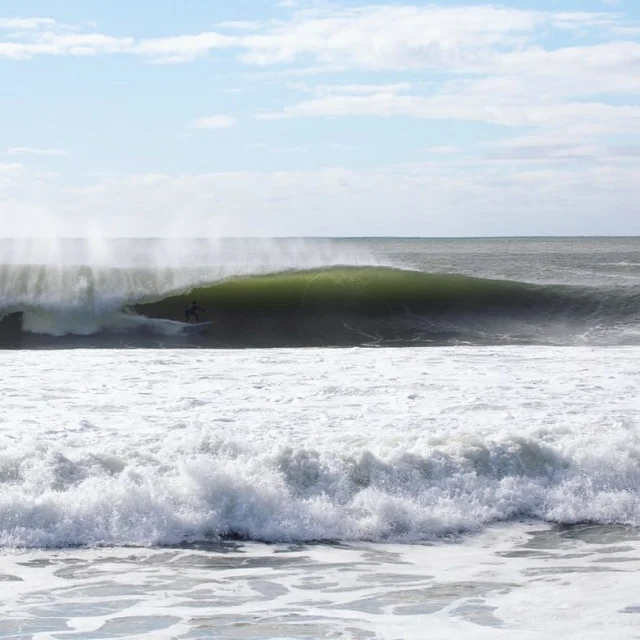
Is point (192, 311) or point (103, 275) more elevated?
point (103, 275)

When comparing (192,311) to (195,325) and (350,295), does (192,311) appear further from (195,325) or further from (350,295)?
(350,295)

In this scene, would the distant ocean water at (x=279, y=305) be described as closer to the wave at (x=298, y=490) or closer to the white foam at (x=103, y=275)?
the white foam at (x=103, y=275)

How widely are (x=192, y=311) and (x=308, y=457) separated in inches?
494

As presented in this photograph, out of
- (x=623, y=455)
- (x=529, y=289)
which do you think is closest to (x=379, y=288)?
(x=529, y=289)

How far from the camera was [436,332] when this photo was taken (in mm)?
18484

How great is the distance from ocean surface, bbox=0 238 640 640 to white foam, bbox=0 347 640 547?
2cm

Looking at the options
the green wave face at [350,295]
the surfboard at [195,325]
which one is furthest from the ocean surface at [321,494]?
the green wave face at [350,295]

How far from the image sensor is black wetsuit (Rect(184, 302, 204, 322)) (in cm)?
1926

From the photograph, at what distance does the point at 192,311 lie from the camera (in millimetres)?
19656

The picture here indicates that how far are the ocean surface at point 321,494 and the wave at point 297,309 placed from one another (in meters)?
3.70

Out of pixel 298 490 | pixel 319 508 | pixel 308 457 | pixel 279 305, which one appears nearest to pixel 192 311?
pixel 279 305

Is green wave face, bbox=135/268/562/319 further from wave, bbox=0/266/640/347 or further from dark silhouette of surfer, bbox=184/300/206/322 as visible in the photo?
dark silhouette of surfer, bbox=184/300/206/322

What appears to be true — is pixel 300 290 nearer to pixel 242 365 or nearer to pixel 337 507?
pixel 242 365

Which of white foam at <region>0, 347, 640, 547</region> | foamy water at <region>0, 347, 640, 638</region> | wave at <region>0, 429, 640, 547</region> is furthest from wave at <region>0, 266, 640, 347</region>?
wave at <region>0, 429, 640, 547</region>
